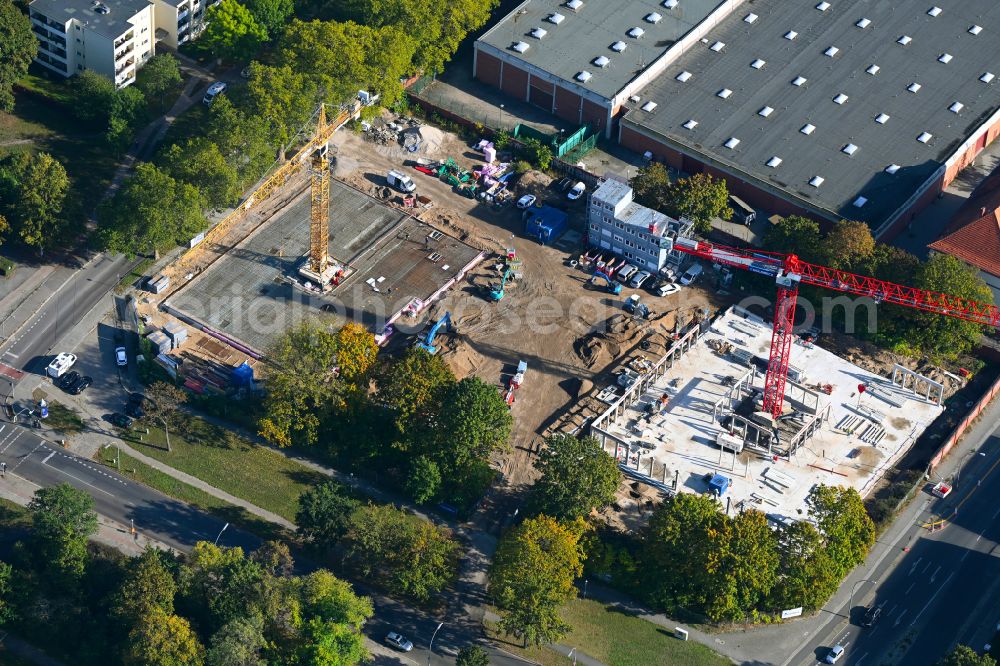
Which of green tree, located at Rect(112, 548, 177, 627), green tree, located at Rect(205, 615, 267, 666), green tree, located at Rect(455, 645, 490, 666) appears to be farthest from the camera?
green tree, located at Rect(112, 548, 177, 627)

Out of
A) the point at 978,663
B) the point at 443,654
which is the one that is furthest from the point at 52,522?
the point at 978,663

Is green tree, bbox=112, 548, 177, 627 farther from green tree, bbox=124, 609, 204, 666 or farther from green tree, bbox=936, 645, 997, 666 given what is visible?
green tree, bbox=936, 645, 997, 666

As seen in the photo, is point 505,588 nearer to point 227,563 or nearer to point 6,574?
point 227,563

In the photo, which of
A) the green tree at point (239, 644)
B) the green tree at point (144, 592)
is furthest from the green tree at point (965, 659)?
the green tree at point (144, 592)

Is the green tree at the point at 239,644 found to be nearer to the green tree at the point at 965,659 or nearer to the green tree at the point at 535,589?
the green tree at the point at 535,589

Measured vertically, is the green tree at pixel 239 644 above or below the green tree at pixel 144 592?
below

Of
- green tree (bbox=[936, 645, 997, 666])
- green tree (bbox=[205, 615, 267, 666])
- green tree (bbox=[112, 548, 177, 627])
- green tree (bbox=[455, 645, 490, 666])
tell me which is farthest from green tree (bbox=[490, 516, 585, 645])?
green tree (bbox=[936, 645, 997, 666])
